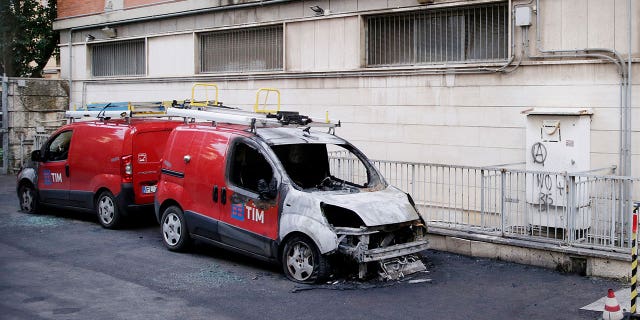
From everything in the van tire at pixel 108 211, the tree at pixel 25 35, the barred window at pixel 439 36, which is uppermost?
the tree at pixel 25 35

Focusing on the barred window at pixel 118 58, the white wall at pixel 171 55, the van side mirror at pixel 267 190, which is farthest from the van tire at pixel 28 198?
the van side mirror at pixel 267 190

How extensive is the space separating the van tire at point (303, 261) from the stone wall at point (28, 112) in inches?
541

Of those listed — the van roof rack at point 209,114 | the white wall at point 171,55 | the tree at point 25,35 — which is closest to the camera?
the van roof rack at point 209,114

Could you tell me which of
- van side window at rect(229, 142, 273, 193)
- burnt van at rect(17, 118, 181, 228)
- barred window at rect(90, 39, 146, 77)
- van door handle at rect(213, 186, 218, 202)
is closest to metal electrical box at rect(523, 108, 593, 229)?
van side window at rect(229, 142, 273, 193)

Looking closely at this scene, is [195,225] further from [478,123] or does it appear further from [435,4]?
[435,4]

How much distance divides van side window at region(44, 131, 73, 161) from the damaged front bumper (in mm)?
6857

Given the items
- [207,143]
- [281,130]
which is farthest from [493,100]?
[207,143]

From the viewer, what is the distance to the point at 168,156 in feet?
35.8

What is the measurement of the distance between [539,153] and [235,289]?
513 centimetres

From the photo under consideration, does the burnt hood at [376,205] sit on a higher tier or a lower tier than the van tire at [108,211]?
higher

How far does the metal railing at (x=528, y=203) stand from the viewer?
9.34 metres

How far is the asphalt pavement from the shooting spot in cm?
768

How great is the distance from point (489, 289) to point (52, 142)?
8.95 m

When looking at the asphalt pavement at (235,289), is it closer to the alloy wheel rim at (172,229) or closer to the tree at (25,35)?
the alloy wheel rim at (172,229)
